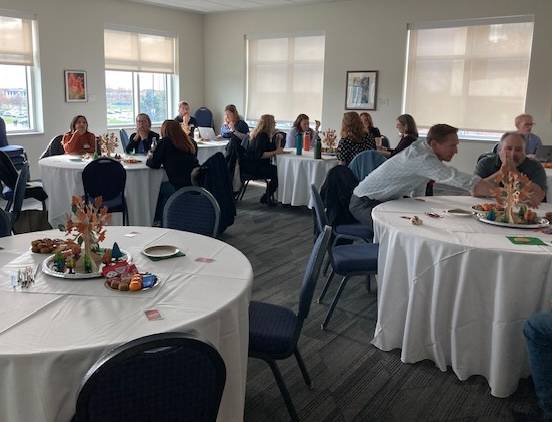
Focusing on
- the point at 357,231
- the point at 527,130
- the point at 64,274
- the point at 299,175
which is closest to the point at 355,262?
the point at 357,231

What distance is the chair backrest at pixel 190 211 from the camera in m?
3.25

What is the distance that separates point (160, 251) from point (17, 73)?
24.1 ft

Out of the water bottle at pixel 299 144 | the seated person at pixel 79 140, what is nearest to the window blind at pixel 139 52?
the seated person at pixel 79 140

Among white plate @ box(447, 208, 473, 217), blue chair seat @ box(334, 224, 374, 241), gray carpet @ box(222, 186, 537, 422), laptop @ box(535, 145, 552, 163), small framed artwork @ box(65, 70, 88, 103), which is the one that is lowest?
gray carpet @ box(222, 186, 537, 422)

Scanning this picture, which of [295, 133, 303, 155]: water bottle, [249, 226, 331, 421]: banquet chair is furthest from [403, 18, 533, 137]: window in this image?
[249, 226, 331, 421]: banquet chair

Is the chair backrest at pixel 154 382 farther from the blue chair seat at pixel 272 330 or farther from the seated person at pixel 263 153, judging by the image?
the seated person at pixel 263 153

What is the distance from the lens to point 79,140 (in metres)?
6.20

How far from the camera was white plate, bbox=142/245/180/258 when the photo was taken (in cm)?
243

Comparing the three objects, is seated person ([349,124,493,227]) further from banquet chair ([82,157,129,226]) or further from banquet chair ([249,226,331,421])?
banquet chair ([82,157,129,226])

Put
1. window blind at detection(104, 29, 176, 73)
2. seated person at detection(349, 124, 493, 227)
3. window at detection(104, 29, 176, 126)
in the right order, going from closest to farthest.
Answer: seated person at detection(349, 124, 493, 227), window blind at detection(104, 29, 176, 73), window at detection(104, 29, 176, 126)

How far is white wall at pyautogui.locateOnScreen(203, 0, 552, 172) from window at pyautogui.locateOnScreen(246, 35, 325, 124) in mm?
200

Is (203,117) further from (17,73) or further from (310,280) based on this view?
(310,280)

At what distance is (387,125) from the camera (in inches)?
364

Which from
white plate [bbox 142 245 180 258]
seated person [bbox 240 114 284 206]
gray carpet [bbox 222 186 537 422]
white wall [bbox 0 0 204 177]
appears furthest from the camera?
white wall [bbox 0 0 204 177]
